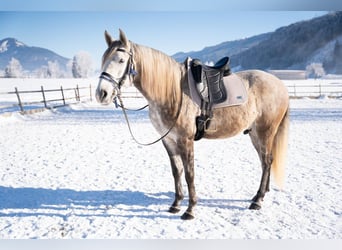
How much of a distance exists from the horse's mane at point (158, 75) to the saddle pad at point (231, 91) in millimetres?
129

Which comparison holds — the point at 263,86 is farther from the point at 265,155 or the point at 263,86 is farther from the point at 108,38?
the point at 108,38

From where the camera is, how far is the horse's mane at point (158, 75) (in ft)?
6.66

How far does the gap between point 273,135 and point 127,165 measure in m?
2.38

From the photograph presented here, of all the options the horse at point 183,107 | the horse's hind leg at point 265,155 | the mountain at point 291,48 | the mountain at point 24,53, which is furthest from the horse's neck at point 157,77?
the mountain at point 24,53

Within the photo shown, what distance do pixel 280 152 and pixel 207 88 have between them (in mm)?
1296

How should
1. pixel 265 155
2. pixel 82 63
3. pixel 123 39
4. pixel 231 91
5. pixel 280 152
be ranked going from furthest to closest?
pixel 82 63, pixel 280 152, pixel 265 155, pixel 231 91, pixel 123 39

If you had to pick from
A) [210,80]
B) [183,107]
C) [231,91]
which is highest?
[210,80]

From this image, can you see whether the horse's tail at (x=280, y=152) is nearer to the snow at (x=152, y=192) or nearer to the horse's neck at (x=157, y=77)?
the snow at (x=152, y=192)

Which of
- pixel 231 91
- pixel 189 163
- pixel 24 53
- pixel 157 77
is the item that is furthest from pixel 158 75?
pixel 24 53

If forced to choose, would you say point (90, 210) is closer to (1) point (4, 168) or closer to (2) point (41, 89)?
(1) point (4, 168)

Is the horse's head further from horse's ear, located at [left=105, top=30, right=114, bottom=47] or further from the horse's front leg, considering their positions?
the horse's front leg

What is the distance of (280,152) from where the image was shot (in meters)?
2.77

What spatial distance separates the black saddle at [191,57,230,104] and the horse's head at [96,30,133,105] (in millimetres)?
668

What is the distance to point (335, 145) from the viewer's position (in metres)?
4.71
